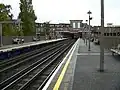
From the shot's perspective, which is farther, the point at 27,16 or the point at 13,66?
the point at 27,16

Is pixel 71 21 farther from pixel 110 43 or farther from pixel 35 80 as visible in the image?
pixel 35 80

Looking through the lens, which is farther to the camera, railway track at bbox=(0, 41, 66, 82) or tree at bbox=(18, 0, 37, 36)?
tree at bbox=(18, 0, 37, 36)

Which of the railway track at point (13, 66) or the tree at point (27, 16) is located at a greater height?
the tree at point (27, 16)

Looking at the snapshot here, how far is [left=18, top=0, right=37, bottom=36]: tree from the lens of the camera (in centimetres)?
9500

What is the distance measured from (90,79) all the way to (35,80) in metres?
5.16

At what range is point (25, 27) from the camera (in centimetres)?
9625

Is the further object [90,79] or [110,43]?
[110,43]

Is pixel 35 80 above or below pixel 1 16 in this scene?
below

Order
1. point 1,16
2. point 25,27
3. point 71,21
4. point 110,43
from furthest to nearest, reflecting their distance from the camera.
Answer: point 71,21
point 25,27
point 1,16
point 110,43

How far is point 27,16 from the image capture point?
94.8 metres

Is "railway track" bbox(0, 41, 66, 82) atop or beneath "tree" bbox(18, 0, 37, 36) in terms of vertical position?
beneath

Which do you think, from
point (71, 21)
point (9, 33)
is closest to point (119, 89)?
point (9, 33)

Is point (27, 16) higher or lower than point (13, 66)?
higher

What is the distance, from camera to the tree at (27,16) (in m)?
95.0
